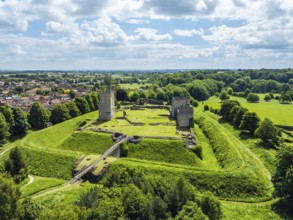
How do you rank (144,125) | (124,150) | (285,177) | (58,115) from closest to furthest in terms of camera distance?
(285,177) < (124,150) < (144,125) < (58,115)

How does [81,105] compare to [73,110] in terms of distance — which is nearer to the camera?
[73,110]

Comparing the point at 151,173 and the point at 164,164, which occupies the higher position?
the point at 164,164

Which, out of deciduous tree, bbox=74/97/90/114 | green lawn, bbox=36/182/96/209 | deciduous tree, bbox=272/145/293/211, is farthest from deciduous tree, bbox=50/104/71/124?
deciduous tree, bbox=272/145/293/211

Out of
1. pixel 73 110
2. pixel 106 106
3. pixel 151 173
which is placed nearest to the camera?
pixel 151 173

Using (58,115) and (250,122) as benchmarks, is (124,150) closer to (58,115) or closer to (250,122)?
(250,122)

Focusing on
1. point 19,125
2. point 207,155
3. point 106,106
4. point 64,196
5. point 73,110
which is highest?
point 106,106

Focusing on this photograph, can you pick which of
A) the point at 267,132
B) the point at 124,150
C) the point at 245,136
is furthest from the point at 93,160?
the point at 245,136

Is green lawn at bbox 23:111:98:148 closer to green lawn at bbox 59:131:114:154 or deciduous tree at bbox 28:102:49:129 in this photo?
green lawn at bbox 59:131:114:154

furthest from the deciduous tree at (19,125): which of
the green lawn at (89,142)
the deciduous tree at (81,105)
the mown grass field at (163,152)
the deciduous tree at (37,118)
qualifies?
the mown grass field at (163,152)

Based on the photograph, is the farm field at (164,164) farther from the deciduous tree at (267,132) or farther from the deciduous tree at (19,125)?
the deciduous tree at (19,125)
